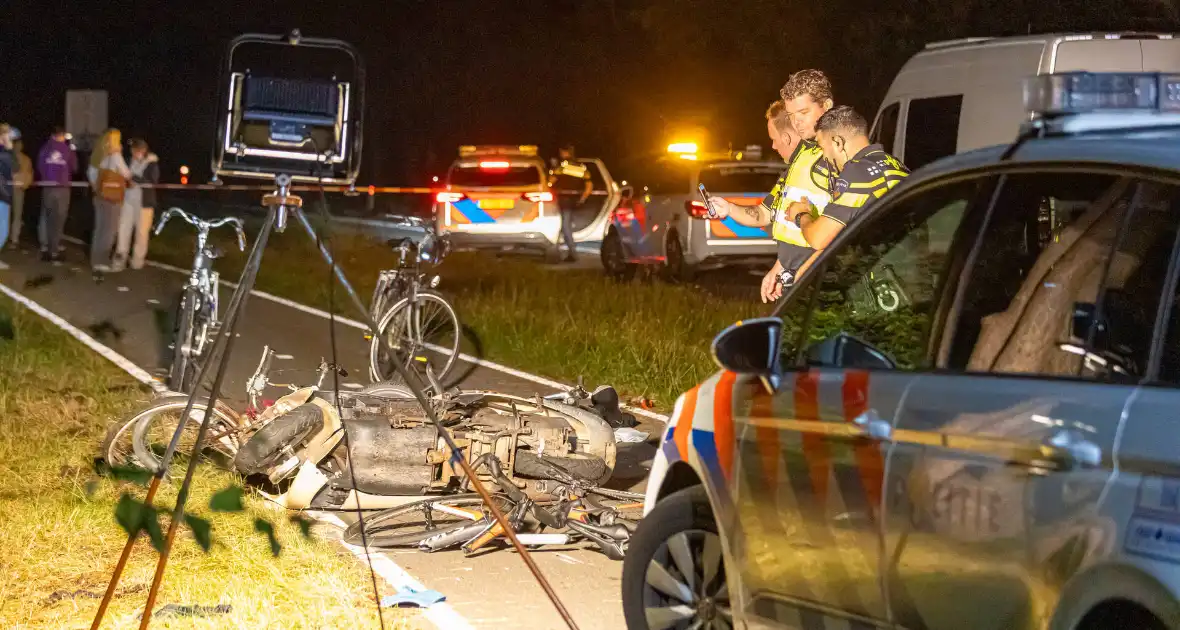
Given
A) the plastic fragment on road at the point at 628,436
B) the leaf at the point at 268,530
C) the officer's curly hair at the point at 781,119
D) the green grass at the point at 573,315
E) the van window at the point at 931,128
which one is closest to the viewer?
the leaf at the point at 268,530

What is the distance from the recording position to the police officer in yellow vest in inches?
279

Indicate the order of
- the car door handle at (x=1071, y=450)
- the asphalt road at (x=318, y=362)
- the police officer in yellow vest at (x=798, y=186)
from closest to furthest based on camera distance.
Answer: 1. the car door handle at (x=1071, y=450)
2. the asphalt road at (x=318, y=362)
3. the police officer in yellow vest at (x=798, y=186)

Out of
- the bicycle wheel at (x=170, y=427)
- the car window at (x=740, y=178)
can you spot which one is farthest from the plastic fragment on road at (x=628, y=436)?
the car window at (x=740, y=178)

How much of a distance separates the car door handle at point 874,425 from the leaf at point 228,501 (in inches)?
56.7

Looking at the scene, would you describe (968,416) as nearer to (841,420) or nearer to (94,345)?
(841,420)

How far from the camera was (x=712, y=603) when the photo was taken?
4469mm

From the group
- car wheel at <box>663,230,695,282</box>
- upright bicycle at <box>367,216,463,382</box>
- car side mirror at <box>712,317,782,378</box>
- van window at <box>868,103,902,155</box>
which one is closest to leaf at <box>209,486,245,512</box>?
car side mirror at <box>712,317,782,378</box>

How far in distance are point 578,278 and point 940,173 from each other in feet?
52.8

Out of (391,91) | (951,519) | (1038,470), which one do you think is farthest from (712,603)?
(391,91)

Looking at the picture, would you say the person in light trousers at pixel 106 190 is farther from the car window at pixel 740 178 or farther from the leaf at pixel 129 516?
the leaf at pixel 129 516

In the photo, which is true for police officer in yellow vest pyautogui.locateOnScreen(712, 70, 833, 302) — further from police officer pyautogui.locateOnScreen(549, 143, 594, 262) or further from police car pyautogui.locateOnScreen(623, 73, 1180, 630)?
police officer pyautogui.locateOnScreen(549, 143, 594, 262)

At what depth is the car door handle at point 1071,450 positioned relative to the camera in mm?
2923

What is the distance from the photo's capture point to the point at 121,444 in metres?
7.48

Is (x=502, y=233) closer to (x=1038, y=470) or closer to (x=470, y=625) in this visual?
(x=470, y=625)
